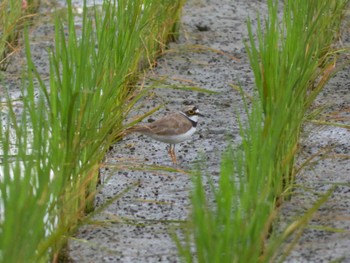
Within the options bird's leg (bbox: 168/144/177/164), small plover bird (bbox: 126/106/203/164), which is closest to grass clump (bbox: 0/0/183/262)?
small plover bird (bbox: 126/106/203/164)

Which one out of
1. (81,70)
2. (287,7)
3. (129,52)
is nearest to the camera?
(81,70)

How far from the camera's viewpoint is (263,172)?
317 centimetres

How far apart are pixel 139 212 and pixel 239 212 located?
1.45 m

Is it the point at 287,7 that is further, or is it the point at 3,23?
the point at 3,23

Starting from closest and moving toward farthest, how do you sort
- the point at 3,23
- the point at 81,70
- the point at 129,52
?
1. the point at 81,70
2. the point at 129,52
3. the point at 3,23

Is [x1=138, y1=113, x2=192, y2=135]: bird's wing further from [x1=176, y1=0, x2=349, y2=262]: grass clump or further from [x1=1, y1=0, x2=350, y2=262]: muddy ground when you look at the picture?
[x1=176, y1=0, x2=349, y2=262]: grass clump

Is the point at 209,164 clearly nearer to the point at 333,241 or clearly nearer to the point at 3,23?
the point at 333,241

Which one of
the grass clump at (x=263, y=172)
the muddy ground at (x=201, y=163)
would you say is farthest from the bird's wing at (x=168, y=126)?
the grass clump at (x=263, y=172)

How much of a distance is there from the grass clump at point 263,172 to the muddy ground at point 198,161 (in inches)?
4.7

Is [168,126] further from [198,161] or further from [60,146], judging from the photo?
[60,146]

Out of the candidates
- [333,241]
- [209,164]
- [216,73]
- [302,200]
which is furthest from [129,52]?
[216,73]

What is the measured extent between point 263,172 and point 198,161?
1.09 metres

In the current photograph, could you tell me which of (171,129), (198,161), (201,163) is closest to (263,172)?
(198,161)

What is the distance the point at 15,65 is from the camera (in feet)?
20.3
